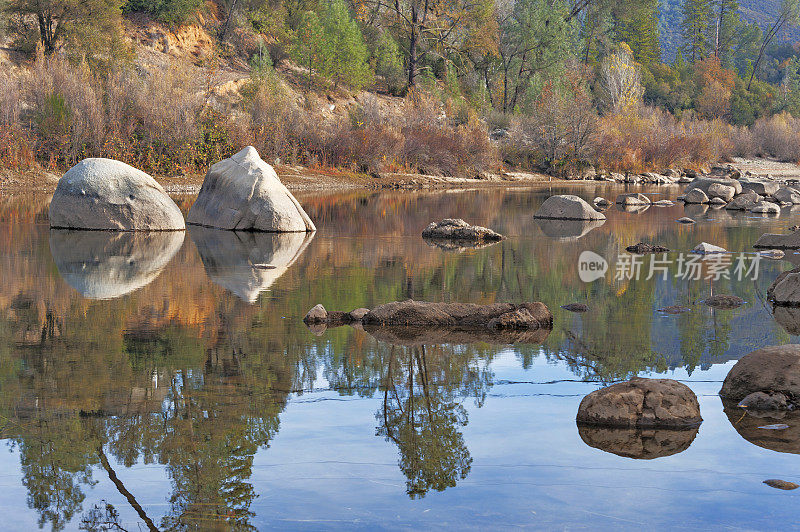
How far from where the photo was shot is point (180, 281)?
1002cm

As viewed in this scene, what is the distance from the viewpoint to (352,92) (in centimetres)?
5391

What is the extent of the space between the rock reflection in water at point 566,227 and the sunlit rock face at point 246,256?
478cm

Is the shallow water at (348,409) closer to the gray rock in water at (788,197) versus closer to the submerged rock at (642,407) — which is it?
the submerged rock at (642,407)

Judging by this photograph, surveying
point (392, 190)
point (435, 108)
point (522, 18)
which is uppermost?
point (522, 18)

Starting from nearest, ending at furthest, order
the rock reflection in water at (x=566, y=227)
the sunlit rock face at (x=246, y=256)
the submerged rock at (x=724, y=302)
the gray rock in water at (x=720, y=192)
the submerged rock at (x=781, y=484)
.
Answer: the submerged rock at (x=781, y=484) < the submerged rock at (x=724, y=302) < the sunlit rock face at (x=246, y=256) < the rock reflection in water at (x=566, y=227) < the gray rock in water at (x=720, y=192)

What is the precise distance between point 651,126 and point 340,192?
111ft

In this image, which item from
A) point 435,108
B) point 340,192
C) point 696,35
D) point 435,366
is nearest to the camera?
point 435,366

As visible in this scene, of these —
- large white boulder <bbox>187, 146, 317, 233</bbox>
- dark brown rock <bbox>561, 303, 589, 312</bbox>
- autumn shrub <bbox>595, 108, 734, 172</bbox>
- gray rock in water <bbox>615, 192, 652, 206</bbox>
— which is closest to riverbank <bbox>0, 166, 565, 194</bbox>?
autumn shrub <bbox>595, 108, 734, 172</bbox>

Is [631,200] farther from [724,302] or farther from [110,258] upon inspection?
[110,258]

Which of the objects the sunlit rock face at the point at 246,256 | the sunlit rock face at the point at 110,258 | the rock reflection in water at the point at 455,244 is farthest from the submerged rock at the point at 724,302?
the sunlit rock face at the point at 110,258

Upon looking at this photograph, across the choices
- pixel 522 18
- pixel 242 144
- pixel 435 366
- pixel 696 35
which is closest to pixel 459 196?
pixel 242 144

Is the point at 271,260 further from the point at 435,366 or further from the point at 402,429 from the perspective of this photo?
the point at 402,429

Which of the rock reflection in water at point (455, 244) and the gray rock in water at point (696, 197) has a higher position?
the rock reflection in water at point (455, 244)

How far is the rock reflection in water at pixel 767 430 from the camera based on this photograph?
15.5ft
